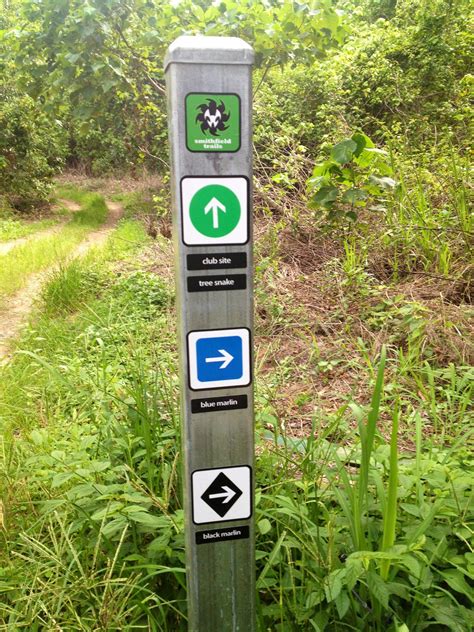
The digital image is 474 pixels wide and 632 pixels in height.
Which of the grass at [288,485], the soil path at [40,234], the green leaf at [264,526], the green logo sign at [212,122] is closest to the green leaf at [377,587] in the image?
the grass at [288,485]

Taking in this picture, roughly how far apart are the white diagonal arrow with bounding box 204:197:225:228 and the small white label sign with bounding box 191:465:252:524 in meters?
0.54

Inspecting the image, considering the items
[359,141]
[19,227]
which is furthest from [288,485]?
[19,227]

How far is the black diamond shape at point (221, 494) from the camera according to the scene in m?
1.15

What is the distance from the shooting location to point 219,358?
1.09 metres

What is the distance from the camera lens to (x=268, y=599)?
161cm

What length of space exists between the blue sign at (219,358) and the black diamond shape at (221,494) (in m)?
0.22

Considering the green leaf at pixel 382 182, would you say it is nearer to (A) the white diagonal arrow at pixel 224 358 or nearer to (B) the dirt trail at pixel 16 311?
(B) the dirt trail at pixel 16 311

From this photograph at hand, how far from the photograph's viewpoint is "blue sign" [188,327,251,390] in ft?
A: 3.52

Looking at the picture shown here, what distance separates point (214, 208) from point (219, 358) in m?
0.31

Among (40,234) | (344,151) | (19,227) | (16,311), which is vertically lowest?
(16,311)

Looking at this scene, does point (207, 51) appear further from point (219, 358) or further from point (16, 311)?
point (16, 311)

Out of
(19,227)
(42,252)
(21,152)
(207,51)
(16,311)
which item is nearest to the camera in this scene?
(207,51)

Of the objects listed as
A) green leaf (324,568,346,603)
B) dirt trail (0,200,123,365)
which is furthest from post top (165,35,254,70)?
dirt trail (0,200,123,365)

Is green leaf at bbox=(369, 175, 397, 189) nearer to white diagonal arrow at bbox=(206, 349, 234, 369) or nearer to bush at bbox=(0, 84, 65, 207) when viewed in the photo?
white diagonal arrow at bbox=(206, 349, 234, 369)
